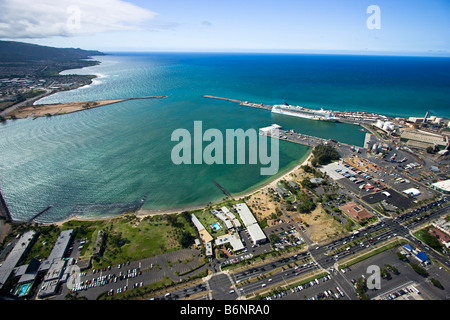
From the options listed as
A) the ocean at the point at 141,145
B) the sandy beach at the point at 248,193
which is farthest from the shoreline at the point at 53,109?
the sandy beach at the point at 248,193

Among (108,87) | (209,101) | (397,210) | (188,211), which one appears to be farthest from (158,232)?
(108,87)

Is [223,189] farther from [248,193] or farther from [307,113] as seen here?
[307,113]

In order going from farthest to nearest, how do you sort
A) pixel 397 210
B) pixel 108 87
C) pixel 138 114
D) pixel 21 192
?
1. pixel 108 87
2. pixel 138 114
3. pixel 21 192
4. pixel 397 210

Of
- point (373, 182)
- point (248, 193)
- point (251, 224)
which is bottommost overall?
point (251, 224)

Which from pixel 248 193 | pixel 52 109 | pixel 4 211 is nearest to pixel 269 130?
pixel 248 193

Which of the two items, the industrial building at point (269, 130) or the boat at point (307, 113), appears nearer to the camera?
the industrial building at point (269, 130)

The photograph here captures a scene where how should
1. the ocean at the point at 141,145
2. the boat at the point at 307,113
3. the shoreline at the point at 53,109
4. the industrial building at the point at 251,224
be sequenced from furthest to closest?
the shoreline at the point at 53,109 → the boat at the point at 307,113 → the ocean at the point at 141,145 → the industrial building at the point at 251,224

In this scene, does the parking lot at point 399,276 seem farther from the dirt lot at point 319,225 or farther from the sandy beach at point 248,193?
the sandy beach at point 248,193

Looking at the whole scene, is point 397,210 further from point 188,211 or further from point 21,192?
point 21,192

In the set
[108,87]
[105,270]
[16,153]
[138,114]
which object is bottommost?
[105,270]
